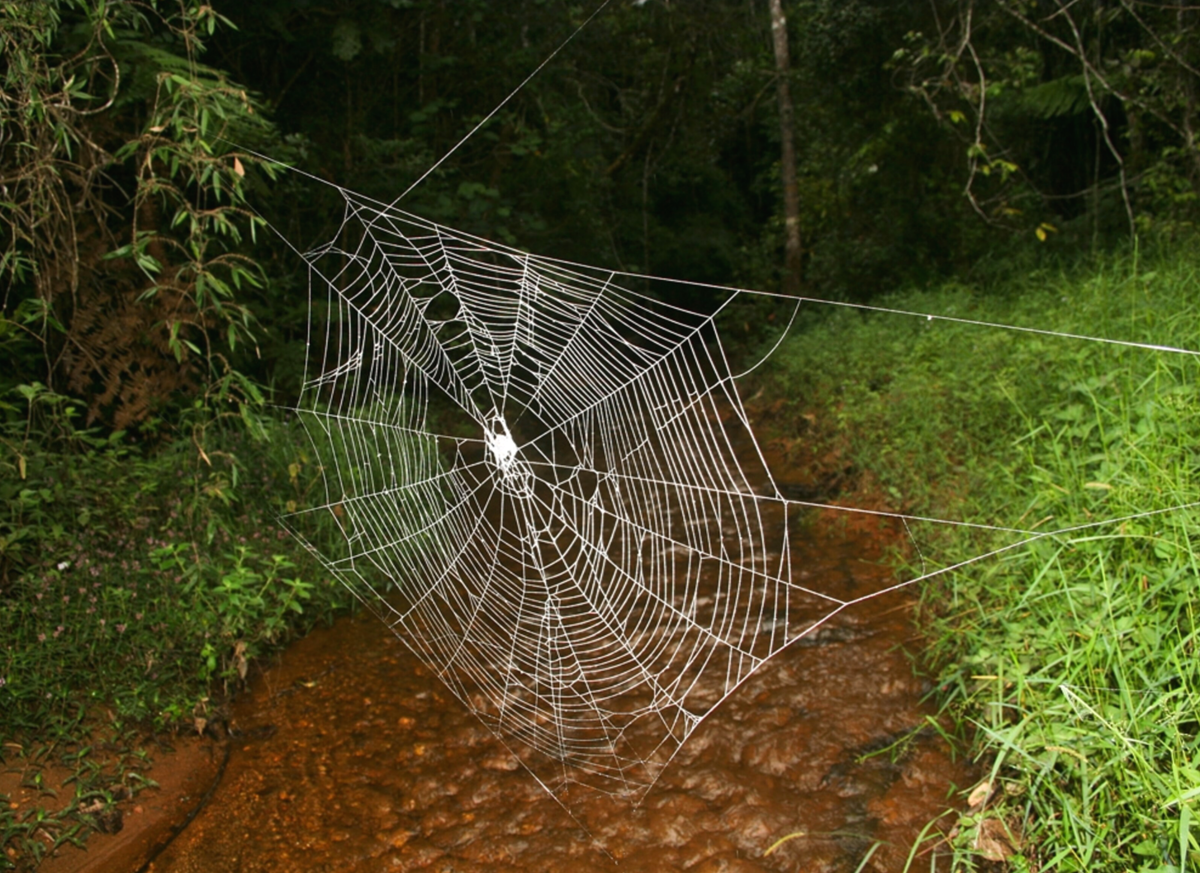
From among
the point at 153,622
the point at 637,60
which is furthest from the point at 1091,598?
the point at 637,60

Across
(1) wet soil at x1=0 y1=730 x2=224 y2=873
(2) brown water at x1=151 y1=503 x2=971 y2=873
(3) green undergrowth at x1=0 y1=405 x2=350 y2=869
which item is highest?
(3) green undergrowth at x1=0 y1=405 x2=350 y2=869

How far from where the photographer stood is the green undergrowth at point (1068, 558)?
6.38 ft

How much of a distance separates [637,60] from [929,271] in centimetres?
477

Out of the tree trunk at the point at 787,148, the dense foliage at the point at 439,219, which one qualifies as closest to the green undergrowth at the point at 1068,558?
the dense foliage at the point at 439,219

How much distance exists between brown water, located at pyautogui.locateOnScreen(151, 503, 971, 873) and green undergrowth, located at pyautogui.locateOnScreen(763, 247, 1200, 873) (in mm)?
261

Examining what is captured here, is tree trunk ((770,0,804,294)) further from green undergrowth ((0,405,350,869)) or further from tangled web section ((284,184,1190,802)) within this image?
green undergrowth ((0,405,350,869))

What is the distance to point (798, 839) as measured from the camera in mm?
2299

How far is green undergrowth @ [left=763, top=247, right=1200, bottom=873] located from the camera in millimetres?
1944

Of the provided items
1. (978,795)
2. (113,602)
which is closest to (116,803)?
(113,602)

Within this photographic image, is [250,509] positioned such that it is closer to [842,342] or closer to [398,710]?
[398,710]

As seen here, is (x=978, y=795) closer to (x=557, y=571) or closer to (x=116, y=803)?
(x=557, y=571)

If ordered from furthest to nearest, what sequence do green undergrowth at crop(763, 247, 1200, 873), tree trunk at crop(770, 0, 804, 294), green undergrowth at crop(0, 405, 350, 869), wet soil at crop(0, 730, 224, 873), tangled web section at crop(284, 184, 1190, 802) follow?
1. tree trunk at crop(770, 0, 804, 294)
2. tangled web section at crop(284, 184, 1190, 802)
3. green undergrowth at crop(0, 405, 350, 869)
4. wet soil at crop(0, 730, 224, 873)
5. green undergrowth at crop(763, 247, 1200, 873)

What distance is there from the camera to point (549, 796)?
251 centimetres

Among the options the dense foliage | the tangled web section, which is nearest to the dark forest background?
the dense foliage
